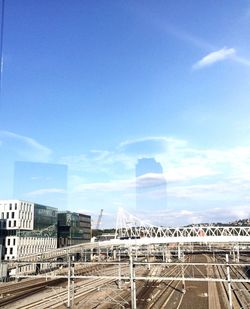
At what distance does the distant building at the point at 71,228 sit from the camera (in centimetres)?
12669

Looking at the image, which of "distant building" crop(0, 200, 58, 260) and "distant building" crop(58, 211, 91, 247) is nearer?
"distant building" crop(0, 200, 58, 260)

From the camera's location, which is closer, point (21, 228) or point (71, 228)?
point (21, 228)

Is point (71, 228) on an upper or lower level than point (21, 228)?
upper

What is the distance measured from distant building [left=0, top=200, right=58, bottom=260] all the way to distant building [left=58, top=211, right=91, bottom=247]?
15086mm

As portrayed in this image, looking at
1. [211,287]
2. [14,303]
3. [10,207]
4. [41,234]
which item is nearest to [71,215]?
[41,234]

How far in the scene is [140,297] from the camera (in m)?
55.4

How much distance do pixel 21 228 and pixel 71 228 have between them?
36216mm

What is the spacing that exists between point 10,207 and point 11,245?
10.0m

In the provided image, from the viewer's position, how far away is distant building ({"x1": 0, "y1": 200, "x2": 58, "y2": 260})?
9594 cm

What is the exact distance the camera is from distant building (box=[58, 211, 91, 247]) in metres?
127

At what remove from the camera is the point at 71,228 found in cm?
13288

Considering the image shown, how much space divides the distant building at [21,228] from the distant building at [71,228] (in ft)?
49.5

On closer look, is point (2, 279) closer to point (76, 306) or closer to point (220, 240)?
point (76, 306)

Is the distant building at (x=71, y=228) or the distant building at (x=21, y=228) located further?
the distant building at (x=71, y=228)
